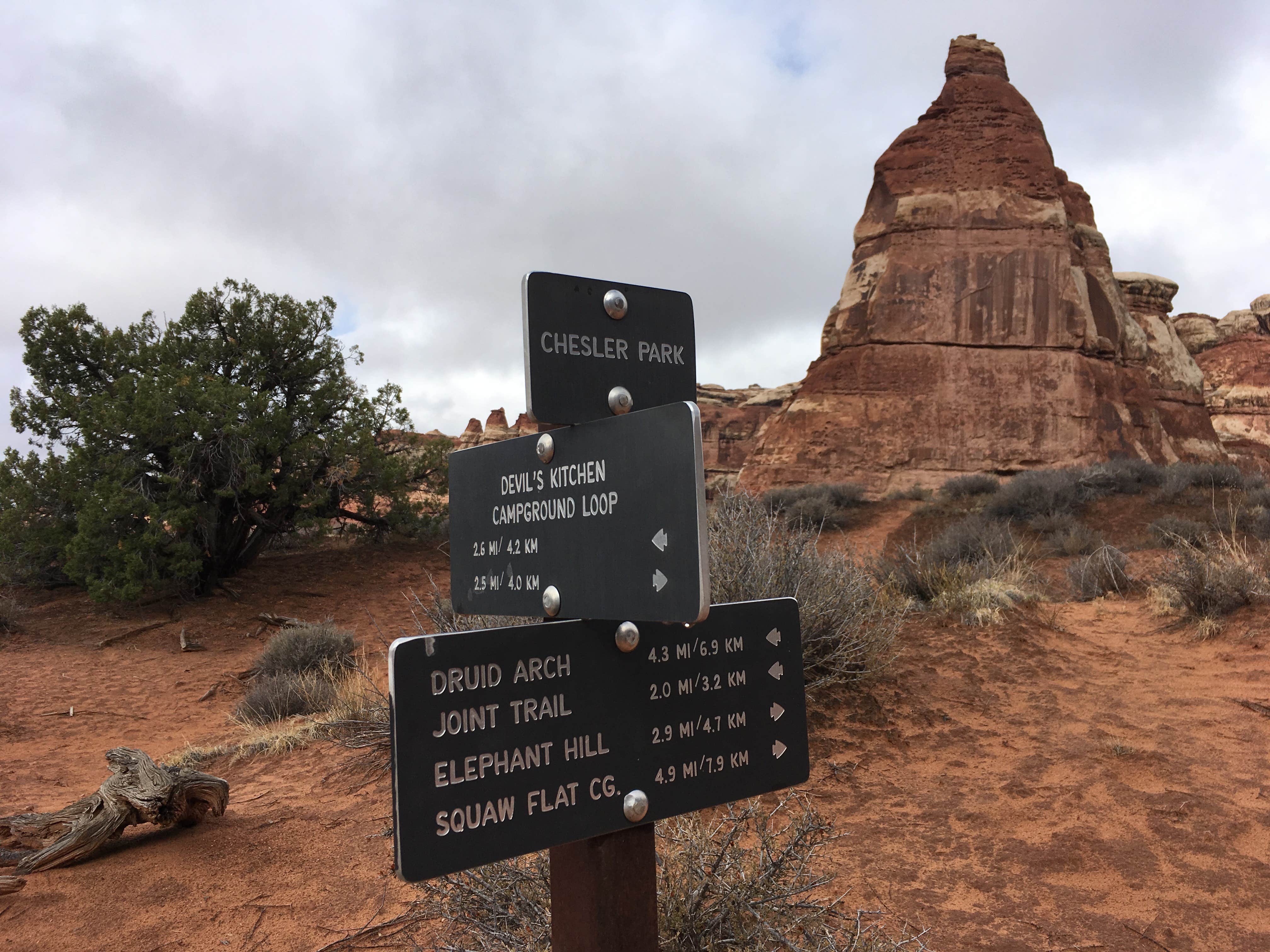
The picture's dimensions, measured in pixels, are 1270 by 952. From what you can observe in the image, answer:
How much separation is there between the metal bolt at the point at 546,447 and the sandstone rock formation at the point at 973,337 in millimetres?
22862

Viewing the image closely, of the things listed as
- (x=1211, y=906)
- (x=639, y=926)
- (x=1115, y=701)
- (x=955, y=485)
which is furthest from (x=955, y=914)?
(x=955, y=485)

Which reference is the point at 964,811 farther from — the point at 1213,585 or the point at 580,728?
the point at 1213,585

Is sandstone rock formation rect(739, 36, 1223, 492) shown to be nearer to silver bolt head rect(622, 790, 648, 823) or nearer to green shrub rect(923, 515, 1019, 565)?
green shrub rect(923, 515, 1019, 565)

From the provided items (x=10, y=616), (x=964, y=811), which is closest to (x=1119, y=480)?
(x=964, y=811)

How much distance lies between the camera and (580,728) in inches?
55.3

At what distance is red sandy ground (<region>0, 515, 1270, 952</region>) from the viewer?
3.04 m

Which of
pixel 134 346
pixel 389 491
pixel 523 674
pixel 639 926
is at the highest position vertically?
pixel 134 346

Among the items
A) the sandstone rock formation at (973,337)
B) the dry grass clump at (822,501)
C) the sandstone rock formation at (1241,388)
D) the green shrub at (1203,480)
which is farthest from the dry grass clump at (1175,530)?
the sandstone rock formation at (1241,388)

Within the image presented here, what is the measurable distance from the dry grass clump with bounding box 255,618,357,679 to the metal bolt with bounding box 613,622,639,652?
7.24 metres

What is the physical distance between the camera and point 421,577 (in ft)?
48.5

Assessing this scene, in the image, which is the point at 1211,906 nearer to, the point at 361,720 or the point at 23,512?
the point at 361,720

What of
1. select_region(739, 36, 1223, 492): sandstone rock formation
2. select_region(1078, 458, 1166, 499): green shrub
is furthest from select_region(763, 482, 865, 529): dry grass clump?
select_region(1078, 458, 1166, 499): green shrub

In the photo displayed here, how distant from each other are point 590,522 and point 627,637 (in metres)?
0.23

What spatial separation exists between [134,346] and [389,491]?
5.31 meters
